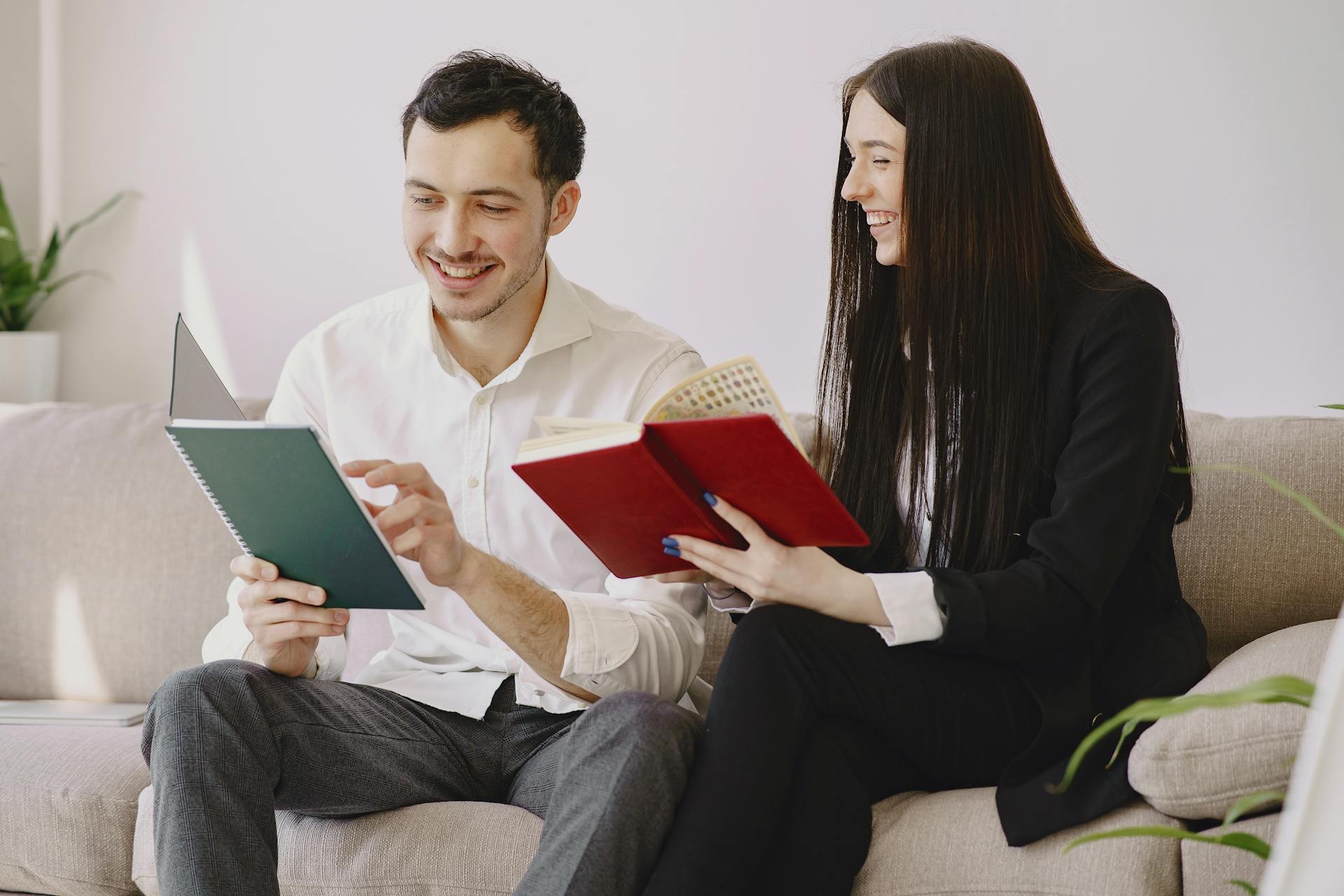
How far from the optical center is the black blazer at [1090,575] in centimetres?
134

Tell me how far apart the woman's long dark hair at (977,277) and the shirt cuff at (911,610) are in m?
0.16

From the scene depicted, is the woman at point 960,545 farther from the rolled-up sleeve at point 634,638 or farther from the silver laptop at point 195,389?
the silver laptop at point 195,389

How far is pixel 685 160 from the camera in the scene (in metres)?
2.39

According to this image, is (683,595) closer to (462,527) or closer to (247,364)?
(462,527)

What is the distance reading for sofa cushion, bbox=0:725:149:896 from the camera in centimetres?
161

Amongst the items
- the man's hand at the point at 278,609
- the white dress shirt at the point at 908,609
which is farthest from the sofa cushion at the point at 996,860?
the man's hand at the point at 278,609

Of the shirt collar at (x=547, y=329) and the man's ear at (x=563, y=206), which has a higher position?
the man's ear at (x=563, y=206)

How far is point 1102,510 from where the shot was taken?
4.50 feet

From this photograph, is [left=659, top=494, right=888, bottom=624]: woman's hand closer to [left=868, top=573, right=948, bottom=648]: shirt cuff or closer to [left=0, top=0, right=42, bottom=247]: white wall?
[left=868, top=573, right=948, bottom=648]: shirt cuff

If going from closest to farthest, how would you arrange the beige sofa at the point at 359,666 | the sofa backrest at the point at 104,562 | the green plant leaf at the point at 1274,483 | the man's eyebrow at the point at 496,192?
1. the green plant leaf at the point at 1274,483
2. the beige sofa at the point at 359,666
3. the man's eyebrow at the point at 496,192
4. the sofa backrest at the point at 104,562

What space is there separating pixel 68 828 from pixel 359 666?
450mm

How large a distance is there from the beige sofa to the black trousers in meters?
0.06

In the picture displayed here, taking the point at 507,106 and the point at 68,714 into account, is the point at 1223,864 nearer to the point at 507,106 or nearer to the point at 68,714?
the point at 507,106

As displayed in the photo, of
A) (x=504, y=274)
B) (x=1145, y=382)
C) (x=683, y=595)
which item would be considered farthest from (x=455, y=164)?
(x=1145, y=382)
